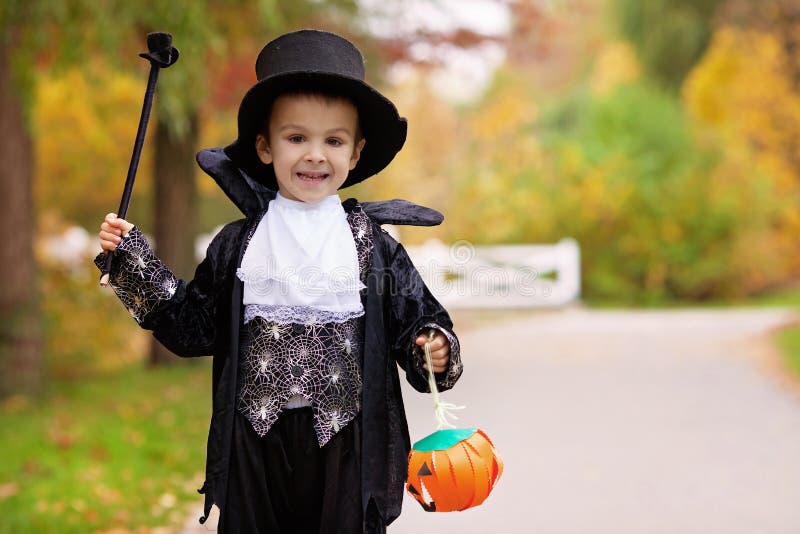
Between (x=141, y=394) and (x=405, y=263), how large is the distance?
582 centimetres

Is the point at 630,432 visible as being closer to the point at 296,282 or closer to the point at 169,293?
the point at 296,282

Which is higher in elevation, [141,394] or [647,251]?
[647,251]

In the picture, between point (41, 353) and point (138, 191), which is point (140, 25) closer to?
point (41, 353)

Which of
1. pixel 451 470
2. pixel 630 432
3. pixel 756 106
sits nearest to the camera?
pixel 451 470

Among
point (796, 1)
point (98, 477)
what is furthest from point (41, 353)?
point (796, 1)

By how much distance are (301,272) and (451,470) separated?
2.07 feet

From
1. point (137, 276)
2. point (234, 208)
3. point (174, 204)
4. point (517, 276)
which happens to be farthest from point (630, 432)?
point (234, 208)

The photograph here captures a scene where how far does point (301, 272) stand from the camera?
8.14 ft

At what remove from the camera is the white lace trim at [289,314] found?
8.11 ft

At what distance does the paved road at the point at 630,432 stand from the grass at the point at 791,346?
8.9 inches

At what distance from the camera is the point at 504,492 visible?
529 centimetres

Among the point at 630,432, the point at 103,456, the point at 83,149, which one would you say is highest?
the point at 83,149

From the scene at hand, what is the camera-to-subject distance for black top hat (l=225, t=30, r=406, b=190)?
2398 mm

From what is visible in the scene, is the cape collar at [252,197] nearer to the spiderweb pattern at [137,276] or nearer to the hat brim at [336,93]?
the hat brim at [336,93]
